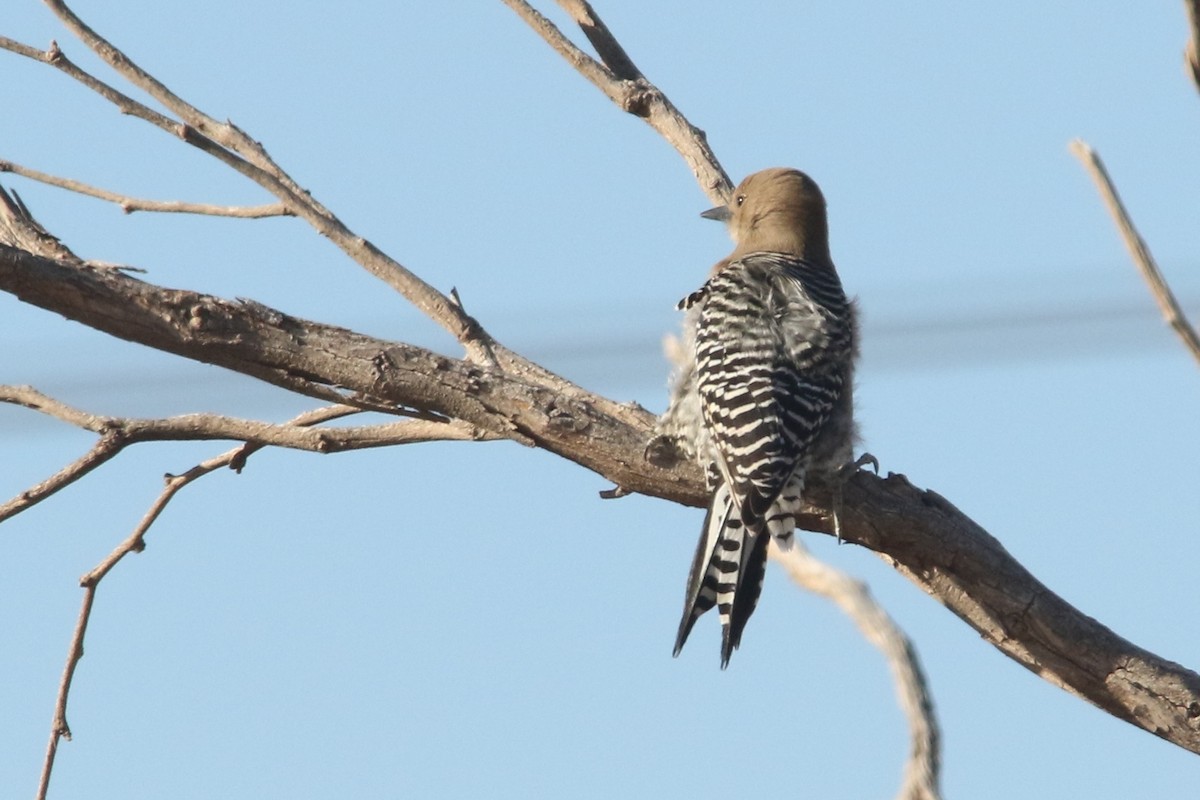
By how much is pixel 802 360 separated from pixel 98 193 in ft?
8.14

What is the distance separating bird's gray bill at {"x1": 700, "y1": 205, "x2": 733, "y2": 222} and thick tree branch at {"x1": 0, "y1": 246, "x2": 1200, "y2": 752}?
2.40 m

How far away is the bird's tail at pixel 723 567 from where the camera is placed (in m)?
5.29

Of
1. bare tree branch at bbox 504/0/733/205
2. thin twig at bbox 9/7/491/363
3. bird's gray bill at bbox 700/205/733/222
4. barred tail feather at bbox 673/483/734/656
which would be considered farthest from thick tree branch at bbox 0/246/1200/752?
bird's gray bill at bbox 700/205/733/222

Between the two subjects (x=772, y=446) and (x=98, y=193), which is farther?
(x=98, y=193)

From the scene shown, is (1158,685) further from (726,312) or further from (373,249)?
(373,249)

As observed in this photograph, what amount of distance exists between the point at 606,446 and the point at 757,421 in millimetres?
840

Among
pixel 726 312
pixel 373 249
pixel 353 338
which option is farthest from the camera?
pixel 726 312

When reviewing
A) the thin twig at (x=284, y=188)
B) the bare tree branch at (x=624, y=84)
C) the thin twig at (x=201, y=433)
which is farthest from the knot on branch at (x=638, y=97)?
the thin twig at (x=201, y=433)

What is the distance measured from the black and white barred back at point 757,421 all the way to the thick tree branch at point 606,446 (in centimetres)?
33

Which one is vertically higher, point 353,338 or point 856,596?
point 353,338

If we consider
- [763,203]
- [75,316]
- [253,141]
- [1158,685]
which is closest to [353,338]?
[75,316]

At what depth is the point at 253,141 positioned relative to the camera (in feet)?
18.9

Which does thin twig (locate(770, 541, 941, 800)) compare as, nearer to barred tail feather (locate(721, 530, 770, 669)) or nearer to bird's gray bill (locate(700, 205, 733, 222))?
barred tail feather (locate(721, 530, 770, 669))

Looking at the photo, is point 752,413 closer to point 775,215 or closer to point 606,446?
point 606,446
